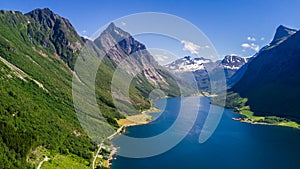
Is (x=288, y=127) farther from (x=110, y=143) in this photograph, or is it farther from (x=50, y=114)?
(x=50, y=114)

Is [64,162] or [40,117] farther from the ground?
[40,117]

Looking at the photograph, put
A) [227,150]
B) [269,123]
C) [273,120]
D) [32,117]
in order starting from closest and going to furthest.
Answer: [32,117]
[227,150]
[269,123]
[273,120]

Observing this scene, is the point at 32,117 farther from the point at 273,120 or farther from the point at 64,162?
the point at 273,120

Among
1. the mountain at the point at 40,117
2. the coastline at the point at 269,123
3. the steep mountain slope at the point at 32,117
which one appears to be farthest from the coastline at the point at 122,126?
the coastline at the point at 269,123

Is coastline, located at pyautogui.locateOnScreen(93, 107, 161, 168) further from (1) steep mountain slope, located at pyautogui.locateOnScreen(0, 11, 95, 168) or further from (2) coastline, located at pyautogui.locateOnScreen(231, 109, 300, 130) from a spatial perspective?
(2) coastline, located at pyautogui.locateOnScreen(231, 109, 300, 130)

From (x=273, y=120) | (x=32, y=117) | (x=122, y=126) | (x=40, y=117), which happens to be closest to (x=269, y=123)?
(x=273, y=120)

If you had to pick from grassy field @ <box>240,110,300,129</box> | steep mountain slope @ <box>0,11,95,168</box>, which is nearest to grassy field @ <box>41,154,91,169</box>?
steep mountain slope @ <box>0,11,95,168</box>

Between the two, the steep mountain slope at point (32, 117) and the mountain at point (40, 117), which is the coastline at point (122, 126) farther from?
the steep mountain slope at point (32, 117)

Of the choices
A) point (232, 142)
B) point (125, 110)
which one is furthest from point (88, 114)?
point (232, 142)
